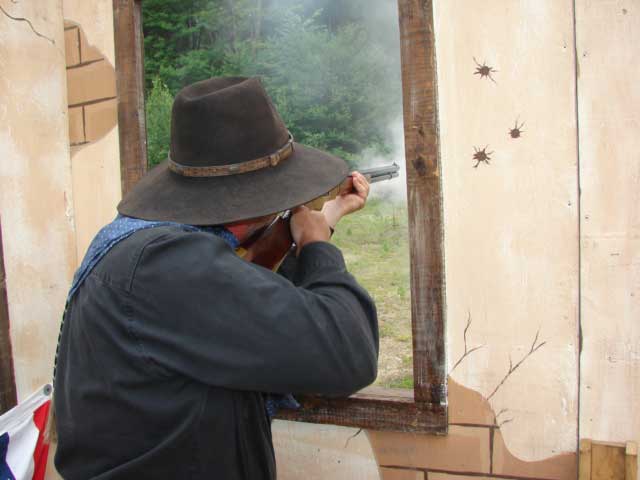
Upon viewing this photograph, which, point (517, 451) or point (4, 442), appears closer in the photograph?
point (517, 451)

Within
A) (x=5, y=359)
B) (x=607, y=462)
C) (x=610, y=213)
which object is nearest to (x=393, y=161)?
(x=610, y=213)

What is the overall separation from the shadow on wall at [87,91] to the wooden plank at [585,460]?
2.11 meters

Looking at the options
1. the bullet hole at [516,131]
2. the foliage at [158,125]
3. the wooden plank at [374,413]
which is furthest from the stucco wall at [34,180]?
the bullet hole at [516,131]

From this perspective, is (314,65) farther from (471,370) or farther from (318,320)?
(318,320)

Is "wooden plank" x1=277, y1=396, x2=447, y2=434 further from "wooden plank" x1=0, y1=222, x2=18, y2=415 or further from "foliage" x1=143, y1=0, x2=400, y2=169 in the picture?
"wooden plank" x1=0, y1=222, x2=18, y2=415

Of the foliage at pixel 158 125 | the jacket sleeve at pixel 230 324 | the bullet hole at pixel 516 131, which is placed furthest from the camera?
the foliage at pixel 158 125

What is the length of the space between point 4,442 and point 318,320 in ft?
6.16

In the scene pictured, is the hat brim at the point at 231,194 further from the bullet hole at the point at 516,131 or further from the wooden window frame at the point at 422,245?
the bullet hole at the point at 516,131

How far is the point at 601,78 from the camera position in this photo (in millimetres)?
1602

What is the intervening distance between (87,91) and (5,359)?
1.24m

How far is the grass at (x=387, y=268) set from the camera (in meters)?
2.38

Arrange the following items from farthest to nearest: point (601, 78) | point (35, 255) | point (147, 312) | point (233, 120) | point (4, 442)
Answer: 1. point (35, 255)
2. point (4, 442)
3. point (601, 78)
4. point (233, 120)
5. point (147, 312)

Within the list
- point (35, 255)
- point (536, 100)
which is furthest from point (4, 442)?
point (536, 100)

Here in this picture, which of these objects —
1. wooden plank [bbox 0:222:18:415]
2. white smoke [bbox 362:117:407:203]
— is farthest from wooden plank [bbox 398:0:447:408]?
wooden plank [bbox 0:222:18:415]
